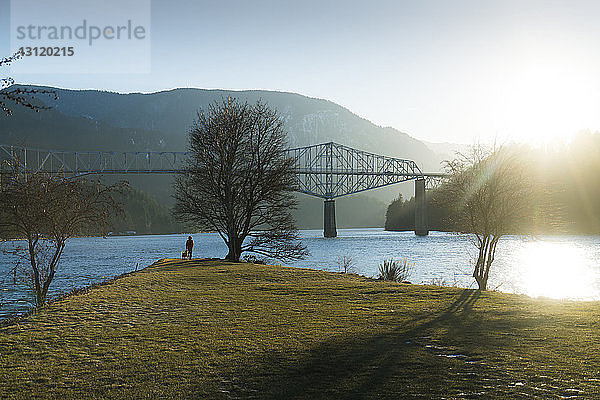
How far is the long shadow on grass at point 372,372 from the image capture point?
5742 millimetres

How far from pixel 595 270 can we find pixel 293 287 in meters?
21.3

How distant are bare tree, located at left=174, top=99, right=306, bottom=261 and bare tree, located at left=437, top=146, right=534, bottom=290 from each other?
35.7 feet

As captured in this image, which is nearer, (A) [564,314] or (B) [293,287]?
(A) [564,314]

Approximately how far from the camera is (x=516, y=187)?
808 inches

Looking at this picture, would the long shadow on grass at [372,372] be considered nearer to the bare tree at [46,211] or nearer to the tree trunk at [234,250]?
the bare tree at [46,211]

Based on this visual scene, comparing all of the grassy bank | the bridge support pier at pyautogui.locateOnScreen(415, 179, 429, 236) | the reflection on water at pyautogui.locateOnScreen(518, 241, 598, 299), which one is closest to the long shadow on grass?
the grassy bank

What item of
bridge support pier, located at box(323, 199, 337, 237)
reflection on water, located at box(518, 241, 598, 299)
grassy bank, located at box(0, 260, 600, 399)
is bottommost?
reflection on water, located at box(518, 241, 598, 299)

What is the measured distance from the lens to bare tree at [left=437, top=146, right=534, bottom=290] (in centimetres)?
2008

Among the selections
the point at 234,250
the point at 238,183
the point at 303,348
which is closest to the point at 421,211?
the point at 238,183

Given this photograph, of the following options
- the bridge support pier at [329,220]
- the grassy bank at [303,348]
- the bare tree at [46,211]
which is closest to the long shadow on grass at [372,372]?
the grassy bank at [303,348]

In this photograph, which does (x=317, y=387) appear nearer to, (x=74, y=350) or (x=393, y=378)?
(x=393, y=378)

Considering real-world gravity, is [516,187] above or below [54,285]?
above

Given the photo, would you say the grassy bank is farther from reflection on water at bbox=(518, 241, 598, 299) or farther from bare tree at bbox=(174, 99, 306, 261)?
bare tree at bbox=(174, 99, 306, 261)

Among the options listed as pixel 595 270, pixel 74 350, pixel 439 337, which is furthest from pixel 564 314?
pixel 595 270
